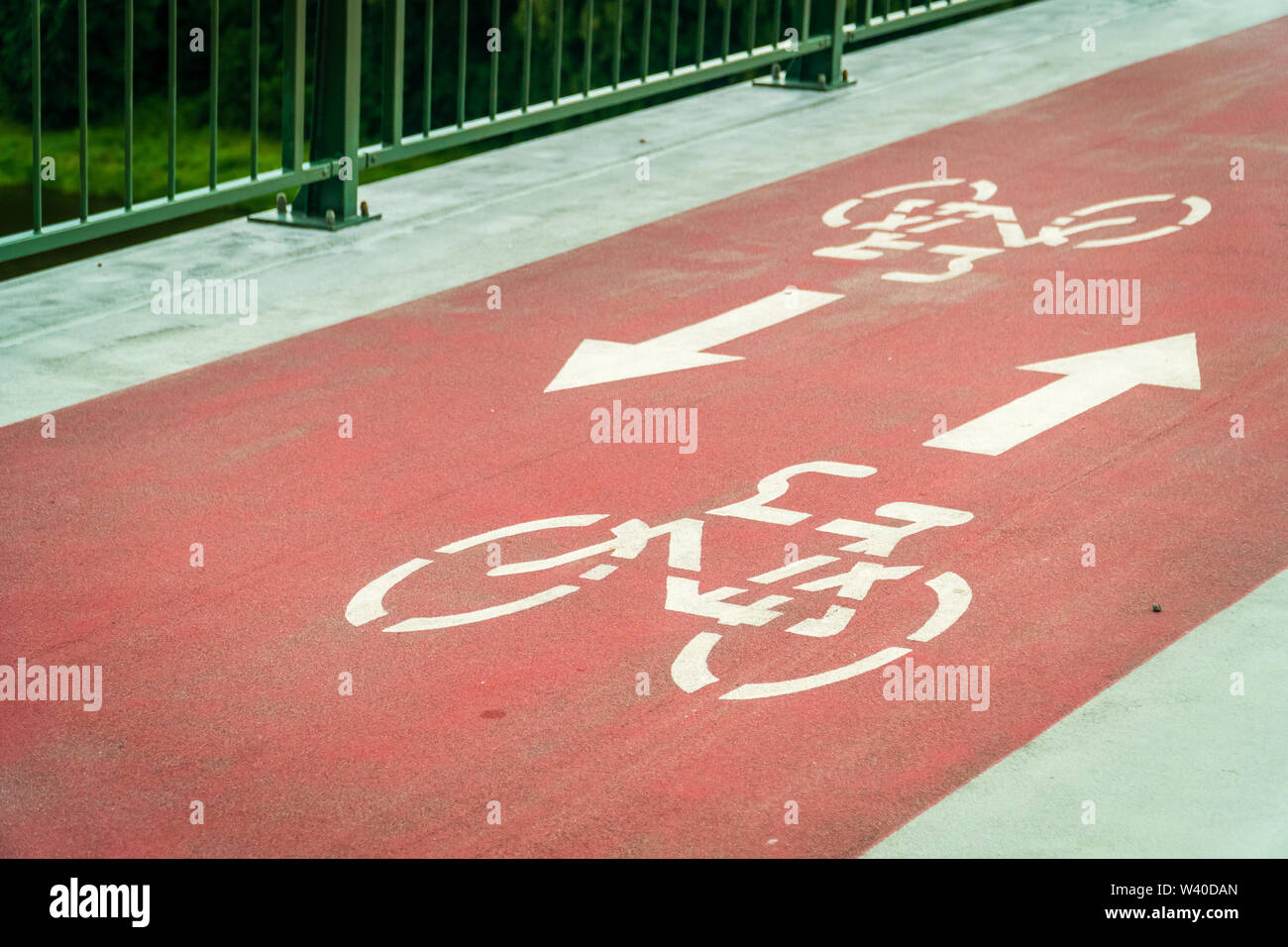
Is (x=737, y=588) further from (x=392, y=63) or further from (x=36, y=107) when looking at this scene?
(x=392, y=63)

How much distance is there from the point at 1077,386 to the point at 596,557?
2592mm

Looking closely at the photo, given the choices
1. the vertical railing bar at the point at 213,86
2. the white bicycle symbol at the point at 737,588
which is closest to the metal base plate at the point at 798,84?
the vertical railing bar at the point at 213,86

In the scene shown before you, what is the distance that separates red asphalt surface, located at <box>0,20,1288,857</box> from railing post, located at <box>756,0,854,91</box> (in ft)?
12.4

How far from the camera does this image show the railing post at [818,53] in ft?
44.5

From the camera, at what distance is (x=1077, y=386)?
7832 millimetres

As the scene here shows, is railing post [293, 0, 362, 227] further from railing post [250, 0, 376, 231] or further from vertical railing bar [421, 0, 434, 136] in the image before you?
vertical railing bar [421, 0, 434, 136]

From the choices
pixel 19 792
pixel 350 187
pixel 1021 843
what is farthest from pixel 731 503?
pixel 350 187

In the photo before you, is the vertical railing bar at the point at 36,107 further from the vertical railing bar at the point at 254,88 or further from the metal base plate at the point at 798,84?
the metal base plate at the point at 798,84

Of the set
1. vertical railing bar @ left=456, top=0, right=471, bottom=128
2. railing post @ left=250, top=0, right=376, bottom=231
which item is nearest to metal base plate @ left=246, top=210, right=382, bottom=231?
railing post @ left=250, top=0, right=376, bottom=231

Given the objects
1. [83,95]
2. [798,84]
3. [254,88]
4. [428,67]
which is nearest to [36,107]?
[83,95]

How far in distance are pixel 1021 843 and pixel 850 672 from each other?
97 centimetres

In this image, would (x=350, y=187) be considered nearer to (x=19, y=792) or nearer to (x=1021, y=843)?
(x=19, y=792)

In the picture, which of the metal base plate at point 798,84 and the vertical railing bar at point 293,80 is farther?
the metal base plate at point 798,84

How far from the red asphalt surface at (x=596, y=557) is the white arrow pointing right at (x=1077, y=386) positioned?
85 mm
